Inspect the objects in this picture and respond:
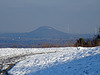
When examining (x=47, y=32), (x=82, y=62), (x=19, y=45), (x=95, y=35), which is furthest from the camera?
(x=47, y=32)

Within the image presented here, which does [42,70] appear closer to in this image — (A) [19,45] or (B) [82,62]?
(B) [82,62]

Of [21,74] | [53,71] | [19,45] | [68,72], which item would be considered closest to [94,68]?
[68,72]

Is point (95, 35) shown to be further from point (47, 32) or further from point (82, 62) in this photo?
point (82, 62)

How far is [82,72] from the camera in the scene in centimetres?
681

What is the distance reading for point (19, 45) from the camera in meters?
20.4

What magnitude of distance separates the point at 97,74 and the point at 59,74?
145cm

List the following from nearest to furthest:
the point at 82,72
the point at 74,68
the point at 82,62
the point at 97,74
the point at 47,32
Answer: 1. the point at 97,74
2. the point at 82,72
3. the point at 74,68
4. the point at 82,62
5. the point at 47,32

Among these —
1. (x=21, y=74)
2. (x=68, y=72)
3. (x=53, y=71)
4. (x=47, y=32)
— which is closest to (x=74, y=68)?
(x=68, y=72)

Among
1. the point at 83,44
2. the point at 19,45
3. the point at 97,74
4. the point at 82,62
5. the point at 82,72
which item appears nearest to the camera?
the point at 97,74

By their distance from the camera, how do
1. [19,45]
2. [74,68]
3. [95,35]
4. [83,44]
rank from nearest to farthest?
1. [74,68]
2. [19,45]
3. [83,44]
4. [95,35]

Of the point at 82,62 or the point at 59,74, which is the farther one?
the point at 82,62

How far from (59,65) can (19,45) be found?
12.9 m

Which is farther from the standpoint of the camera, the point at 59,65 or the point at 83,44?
the point at 83,44

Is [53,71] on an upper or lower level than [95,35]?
lower
